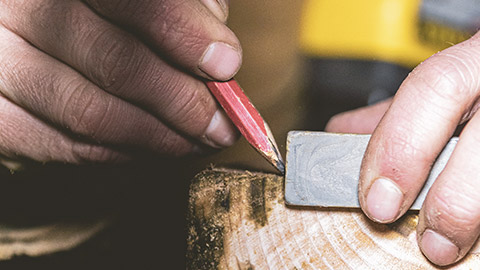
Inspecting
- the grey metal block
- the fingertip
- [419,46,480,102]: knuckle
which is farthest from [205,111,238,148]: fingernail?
[419,46,480,102]: knuckle

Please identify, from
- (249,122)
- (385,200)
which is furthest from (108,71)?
(385,200)

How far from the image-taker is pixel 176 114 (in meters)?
0.86

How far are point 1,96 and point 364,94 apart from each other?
3.94ft

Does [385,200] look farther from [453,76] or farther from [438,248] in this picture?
[453,76]

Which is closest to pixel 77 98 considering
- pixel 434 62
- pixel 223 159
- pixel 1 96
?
pixel 1 96

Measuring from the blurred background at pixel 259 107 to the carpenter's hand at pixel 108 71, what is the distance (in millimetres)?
117

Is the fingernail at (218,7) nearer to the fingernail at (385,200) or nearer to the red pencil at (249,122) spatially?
the red pencil at (249,122)

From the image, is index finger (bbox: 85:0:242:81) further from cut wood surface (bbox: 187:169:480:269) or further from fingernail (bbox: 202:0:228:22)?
cut wood surface (bbox: 187:169:480:269)

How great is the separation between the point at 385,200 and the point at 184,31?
0.43 metres

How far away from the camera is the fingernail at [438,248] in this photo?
57 centimetres

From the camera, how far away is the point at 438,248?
57 centimetres

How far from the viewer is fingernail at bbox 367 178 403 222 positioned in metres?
0.59

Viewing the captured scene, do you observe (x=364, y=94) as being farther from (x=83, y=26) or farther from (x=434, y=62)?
(x=83, y=26)

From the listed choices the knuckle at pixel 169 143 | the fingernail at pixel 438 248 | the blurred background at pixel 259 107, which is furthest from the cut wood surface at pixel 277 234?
the knuckle at pixel 169 143
